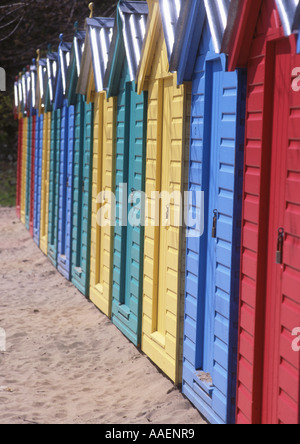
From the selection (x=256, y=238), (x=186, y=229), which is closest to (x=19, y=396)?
(x=186, y=229)

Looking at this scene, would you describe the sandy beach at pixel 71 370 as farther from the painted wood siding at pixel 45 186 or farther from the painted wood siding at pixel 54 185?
the painted wood siding at pixel 45 186

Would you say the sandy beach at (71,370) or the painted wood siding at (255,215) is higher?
the painted wood siding at (255,215)

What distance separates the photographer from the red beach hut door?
4020 millimetres

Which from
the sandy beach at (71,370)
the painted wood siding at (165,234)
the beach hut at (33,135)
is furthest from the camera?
the beach hut at (33,135)

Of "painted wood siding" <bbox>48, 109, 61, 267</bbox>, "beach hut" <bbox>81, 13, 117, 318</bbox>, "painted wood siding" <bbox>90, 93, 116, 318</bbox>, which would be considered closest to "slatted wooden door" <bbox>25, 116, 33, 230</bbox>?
"painted wood siding" <bbox>48, 109, 61, 267</bbox>

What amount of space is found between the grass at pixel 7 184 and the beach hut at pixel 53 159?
9.83 m

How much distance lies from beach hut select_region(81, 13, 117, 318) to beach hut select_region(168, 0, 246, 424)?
10.1 feet

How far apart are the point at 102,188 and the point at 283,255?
5.64 m

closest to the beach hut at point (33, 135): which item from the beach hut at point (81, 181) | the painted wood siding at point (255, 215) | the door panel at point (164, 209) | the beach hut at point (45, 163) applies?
the beach hut at point (45, 163)

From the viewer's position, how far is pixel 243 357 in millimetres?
4785

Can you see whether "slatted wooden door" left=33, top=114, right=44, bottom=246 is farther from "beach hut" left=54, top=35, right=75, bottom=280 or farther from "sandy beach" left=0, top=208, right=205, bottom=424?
"sandy beach" left=0, top=208, right=205, bottom=424

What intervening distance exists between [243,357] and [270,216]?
0.89 m

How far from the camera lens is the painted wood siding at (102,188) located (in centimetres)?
904

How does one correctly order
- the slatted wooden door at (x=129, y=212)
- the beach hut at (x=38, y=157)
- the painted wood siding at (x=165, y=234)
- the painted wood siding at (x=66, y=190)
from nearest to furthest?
the painted wood siding at (x=165, y=234) → the slatted wooden door at (x=129, y=212) → the painted wood siding at (x=66, y=190) → the beach hut at (x=38, y=157)
